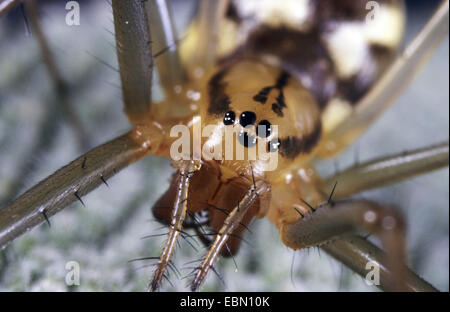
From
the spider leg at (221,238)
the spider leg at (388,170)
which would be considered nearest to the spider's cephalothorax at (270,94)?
the spider leg at (221,238)

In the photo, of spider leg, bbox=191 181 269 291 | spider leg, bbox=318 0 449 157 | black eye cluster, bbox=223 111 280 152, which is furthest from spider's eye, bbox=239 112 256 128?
spider leg, bbox=318 0 449 157

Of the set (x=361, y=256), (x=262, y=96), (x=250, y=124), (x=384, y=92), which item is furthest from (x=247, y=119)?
(x=384, y=92)

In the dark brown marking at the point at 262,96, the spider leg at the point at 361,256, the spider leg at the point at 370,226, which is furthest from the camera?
the dark brown marking at the point at 262,96

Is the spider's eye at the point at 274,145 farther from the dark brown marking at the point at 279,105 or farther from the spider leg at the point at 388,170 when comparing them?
the spider leg at the point at 388,170

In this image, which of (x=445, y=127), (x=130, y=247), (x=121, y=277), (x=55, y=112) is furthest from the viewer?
(x=445, y=127)

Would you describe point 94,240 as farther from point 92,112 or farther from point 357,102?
point 357,102

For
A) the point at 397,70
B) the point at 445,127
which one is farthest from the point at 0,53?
the point at 445,127

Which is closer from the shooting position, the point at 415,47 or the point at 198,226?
the point at 198,226
